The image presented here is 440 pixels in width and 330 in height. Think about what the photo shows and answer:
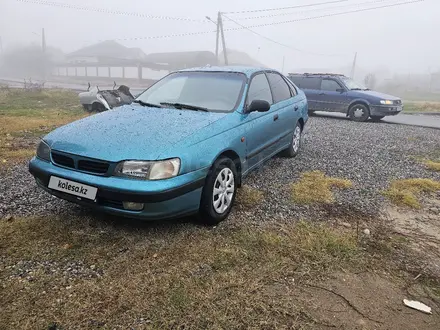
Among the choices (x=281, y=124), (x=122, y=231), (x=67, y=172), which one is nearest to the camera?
(x=67, y=172)

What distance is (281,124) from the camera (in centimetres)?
509

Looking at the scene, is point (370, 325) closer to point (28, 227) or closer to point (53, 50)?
point (28, 227)

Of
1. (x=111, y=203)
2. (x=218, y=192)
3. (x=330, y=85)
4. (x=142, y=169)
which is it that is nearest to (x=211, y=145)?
(x=218, y=192)

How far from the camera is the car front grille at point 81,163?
2.94 metres

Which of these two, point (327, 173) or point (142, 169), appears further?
point (327, 173)

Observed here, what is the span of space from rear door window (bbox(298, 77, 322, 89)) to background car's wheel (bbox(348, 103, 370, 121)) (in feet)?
5.24

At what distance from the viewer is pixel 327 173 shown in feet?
17.7

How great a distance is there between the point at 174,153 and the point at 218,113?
1014 mm

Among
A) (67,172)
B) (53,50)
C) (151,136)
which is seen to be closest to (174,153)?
(151,136)

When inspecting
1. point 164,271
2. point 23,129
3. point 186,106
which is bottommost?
point 23,129

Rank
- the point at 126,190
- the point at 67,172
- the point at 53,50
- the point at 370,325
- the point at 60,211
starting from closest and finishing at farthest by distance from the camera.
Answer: the point at 370,325 → the point at 126,190 → the point at 67,172 → the point at 60,211 → the point at 53,50

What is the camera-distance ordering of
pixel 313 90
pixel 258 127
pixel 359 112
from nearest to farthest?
pixel 258 127 < pixel 359 112 < pixel 313 90

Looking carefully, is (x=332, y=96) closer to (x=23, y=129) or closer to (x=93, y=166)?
(x=23, y=129)

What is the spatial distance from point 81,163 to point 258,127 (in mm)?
2164
